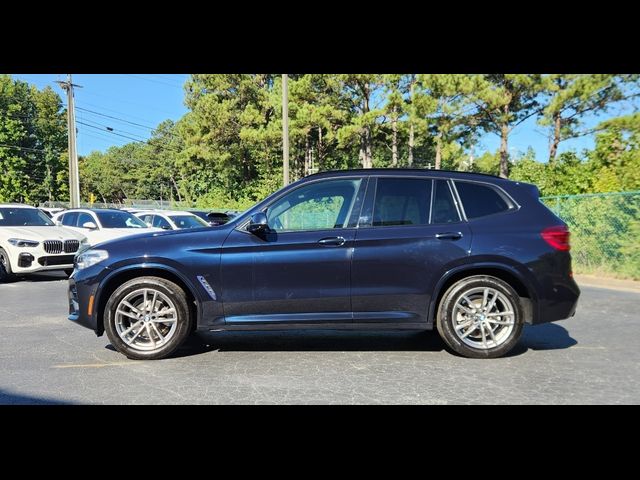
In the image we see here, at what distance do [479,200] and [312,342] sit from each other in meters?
2.43

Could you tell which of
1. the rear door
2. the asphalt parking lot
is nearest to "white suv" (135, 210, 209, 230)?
the asphalt parking lot

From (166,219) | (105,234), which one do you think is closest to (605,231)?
(166,219)

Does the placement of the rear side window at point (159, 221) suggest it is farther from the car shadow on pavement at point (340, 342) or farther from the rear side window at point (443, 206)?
the rear side window at point (443, 206)

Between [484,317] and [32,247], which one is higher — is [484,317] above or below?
below

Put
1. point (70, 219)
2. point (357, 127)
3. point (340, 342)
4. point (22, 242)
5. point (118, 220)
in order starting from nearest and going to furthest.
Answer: point (340, 342), point (22, 242), point (118, 220), point (70, 219), point (357, 127)

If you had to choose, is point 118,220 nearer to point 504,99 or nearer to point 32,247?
point 32,247

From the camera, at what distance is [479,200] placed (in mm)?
4828

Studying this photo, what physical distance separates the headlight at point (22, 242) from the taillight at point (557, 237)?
33.3ft

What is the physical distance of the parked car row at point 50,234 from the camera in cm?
1017

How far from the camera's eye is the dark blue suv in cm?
459
